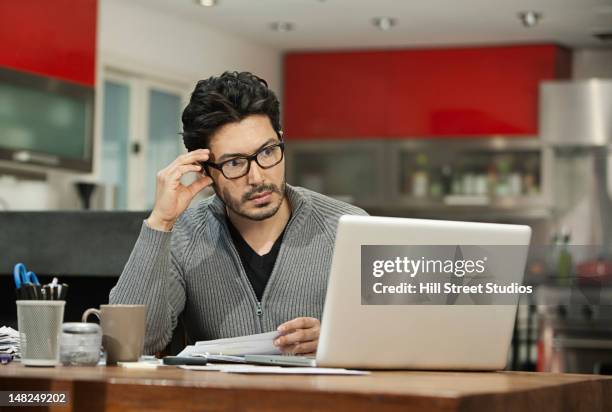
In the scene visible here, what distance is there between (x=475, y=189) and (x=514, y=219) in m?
0.32

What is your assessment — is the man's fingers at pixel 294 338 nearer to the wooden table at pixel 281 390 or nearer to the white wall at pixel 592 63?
the wooden table at pixel 281 390

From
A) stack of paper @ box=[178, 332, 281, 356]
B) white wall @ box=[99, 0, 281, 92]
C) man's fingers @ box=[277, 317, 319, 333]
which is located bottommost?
stack of paper @ box=[178, 332, 281, 356]

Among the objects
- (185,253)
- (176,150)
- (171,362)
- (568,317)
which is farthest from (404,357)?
(176,150)

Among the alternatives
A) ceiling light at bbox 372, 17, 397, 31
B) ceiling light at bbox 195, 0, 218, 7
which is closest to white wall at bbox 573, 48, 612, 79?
ceiling light at bbox 372, 17, 397, 31

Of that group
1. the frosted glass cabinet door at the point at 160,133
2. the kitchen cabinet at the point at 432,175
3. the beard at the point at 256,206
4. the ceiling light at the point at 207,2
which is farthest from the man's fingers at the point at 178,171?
the kitchen cabinet at the point at 432,175

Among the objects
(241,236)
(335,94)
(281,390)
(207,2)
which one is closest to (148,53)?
(207,2)

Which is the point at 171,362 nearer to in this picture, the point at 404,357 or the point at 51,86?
the point at 404,357

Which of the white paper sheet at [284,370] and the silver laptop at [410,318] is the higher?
the silver laptop at [410,318]

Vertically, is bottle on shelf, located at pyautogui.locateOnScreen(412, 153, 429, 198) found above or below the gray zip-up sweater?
above

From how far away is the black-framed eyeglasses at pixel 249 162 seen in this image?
2.50 metres

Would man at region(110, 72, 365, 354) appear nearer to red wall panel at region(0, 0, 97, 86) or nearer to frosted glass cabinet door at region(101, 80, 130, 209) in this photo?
red wall panel at region(0, 0, 97, 86)

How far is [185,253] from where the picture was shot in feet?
8.36

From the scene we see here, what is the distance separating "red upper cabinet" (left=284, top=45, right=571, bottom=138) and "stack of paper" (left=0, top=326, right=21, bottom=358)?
18.6 ft

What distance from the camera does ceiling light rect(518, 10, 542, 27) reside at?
6505mm
